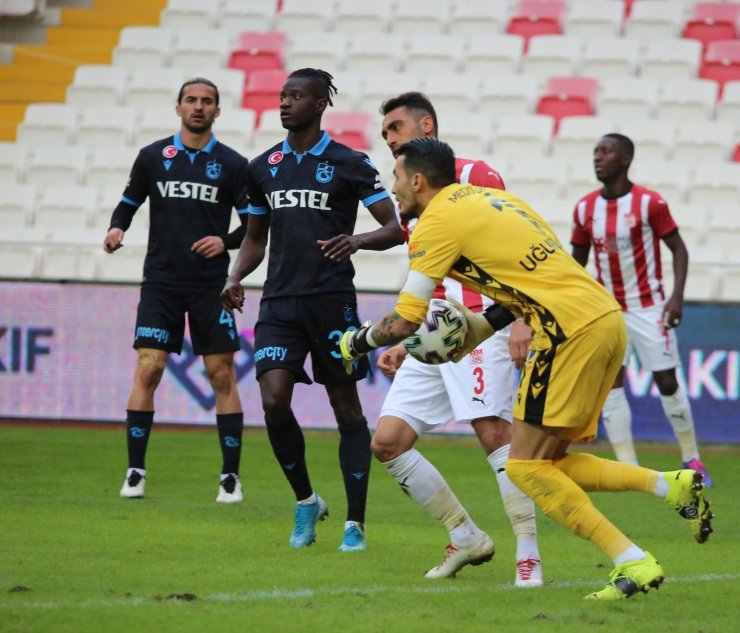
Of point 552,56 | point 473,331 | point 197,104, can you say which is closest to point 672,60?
point 552,56

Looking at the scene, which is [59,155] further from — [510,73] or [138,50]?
[510,73]

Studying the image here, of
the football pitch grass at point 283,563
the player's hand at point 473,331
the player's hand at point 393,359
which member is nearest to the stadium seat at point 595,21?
the football pitch grass at point 283,563

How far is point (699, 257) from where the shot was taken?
14.1 m

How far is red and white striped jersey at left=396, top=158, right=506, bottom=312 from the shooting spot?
616 centimetres

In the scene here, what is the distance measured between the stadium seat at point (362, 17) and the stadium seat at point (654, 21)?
11.2ft

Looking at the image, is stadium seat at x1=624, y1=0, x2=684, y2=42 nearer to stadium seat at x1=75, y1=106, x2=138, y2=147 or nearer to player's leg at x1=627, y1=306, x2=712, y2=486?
stadium seat at x1=75, y1=106, x2=138, y2=147

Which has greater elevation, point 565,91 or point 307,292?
point 565,91

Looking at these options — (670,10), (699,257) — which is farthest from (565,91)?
(699,257)

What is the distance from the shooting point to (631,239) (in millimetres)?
10133

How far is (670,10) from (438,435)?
856 cm

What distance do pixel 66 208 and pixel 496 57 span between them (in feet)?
19.9

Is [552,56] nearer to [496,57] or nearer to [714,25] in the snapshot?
[496,57]

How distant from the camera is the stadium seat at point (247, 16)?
19.5m

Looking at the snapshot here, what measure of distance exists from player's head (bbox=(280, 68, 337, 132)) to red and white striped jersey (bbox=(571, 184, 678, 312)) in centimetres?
384
